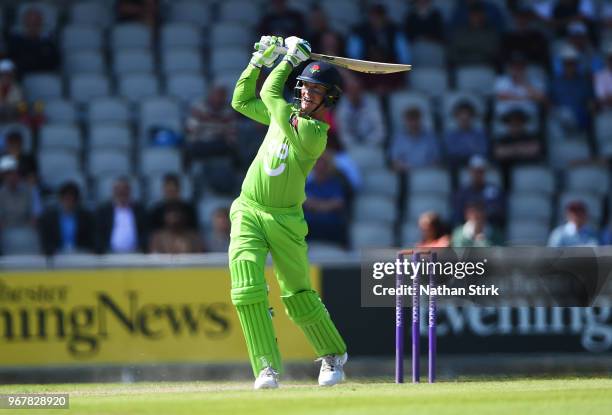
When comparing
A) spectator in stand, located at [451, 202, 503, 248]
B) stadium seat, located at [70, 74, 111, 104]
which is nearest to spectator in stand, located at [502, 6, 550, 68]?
spectator in stand, located at [451, 202, 503, 248]

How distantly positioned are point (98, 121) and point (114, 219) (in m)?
1.78

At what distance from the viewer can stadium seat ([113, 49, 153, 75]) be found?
1559 cm

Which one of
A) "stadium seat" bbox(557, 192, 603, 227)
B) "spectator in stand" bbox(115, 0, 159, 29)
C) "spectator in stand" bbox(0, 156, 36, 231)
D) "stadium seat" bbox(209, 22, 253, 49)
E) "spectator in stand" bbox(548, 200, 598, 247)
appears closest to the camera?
"spectator in stand" bbox(548, 200, 598, 247)

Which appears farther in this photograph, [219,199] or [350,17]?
[350,17]

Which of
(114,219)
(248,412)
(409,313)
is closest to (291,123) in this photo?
(248,412)

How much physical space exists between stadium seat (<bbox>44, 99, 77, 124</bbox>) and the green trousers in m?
6.20

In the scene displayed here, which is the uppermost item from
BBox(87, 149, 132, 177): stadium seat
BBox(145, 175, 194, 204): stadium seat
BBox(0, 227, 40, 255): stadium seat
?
BBox(87, 149, 132, 177): stadium seat

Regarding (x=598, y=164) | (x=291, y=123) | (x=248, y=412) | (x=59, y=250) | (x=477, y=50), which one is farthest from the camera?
(x=477, y=50)

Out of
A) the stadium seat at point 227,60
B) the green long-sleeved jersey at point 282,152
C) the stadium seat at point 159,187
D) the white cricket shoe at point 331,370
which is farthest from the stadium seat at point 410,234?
the green long-sleeved jersey at point 282,152

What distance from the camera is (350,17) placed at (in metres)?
16.3

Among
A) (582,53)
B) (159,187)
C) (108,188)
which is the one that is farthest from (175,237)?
(582,53)

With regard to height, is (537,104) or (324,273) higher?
(537,104)

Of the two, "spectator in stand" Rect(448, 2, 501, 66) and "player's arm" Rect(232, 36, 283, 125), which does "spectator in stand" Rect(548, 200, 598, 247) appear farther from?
"player's arm" Rect(232, 36, 283, 125)

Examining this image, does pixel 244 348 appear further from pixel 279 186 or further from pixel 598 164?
pixel 598 164
